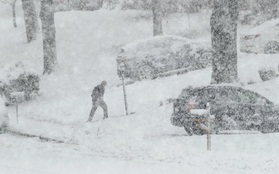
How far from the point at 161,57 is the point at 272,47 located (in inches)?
210

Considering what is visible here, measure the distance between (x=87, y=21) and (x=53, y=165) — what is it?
27.3 m

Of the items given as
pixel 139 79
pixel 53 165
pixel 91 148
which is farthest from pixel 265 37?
pixel 53 165

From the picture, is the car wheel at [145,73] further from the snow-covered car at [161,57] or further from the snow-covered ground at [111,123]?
the snow-covered ground at [111,123]

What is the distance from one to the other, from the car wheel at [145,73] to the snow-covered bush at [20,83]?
441 centimetres

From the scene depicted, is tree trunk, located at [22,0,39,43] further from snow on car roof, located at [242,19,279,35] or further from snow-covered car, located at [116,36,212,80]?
snow on car roof, located at [242,19,279,35]

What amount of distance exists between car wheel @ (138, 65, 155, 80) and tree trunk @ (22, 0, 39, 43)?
10876mm

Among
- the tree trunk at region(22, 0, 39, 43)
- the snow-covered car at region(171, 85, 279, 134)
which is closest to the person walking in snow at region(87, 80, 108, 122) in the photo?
the snow-covered car at region(171, 85, 279, 134)

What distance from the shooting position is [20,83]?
22734 mm

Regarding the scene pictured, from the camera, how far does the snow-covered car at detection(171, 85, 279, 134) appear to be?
14.8 m

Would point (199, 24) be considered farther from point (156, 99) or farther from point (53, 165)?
point (53, 165)

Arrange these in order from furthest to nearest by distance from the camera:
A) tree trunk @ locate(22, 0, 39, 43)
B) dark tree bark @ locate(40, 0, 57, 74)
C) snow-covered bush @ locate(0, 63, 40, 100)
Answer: tree trunk @ locate(22, 0, 39, 43)
dark tree bark @ locate(40, 0, 57, 74)
snow-covered bush @ locate(0, 63, 40, 100)

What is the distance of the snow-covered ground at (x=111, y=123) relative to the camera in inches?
456

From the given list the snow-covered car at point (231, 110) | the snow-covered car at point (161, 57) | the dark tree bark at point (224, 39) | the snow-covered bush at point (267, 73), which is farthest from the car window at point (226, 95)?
the snow-covered car at point (161, 57)

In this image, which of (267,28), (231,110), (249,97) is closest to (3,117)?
(231,110)
